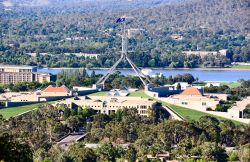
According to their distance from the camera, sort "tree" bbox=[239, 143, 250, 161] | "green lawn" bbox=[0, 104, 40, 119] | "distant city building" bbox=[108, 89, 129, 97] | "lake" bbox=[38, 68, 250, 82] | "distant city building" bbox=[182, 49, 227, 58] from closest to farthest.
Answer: "tree" bbox=[239, 143, 250, 161], "green lawn" bbox=[0, 104, 40, 119], "distant city building" bbox=[108, 89, 129, 97], "lake" bbox=[38, 68, 250, 82], "distant city building" bbox=[182, 49, 227, 58]

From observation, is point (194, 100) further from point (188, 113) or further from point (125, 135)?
point (125, 135)

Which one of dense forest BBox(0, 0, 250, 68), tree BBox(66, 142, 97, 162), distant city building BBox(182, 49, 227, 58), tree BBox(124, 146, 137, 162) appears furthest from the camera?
distant city building BBox(182, 49, 227, 58)

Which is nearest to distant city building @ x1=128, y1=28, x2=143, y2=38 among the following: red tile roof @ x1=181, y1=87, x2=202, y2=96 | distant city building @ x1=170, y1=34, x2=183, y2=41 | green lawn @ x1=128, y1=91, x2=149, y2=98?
distant city building @ x1=170, y1=34, x2=183, y2=41

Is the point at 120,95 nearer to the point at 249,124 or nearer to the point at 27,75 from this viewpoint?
the point at 249,124

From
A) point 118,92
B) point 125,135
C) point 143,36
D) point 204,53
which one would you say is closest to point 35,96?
point 118,92

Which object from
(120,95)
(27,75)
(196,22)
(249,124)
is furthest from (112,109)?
(196,22)

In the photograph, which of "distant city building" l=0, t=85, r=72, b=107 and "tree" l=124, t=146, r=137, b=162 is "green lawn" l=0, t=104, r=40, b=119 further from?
"tree" l=124, t=146, r=137, b=162

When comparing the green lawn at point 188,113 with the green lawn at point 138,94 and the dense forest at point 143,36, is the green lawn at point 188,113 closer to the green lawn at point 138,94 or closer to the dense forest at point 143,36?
the green lawn at point 138,94

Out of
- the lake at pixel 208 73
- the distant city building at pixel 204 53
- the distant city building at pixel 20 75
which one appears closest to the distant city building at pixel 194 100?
the distant city building at pixel 20 75
